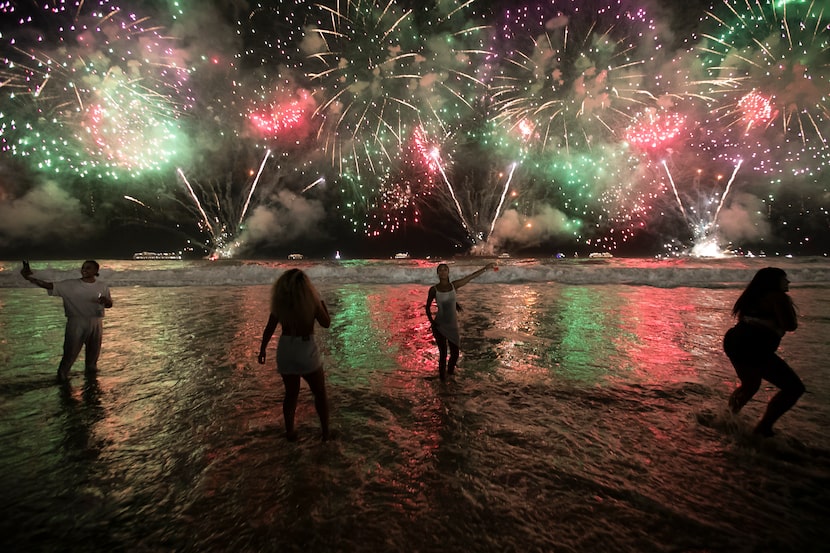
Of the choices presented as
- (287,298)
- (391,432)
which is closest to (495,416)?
(391,432)

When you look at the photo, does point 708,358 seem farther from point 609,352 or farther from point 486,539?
point 486,539

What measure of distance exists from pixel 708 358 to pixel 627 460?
15.7ft

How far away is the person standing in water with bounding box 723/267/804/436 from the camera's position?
399 centimetres

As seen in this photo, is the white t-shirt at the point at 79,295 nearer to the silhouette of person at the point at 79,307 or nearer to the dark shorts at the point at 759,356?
the silhouette of person at the point at 79,307

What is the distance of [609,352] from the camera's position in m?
7.85

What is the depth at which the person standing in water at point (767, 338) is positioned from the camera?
13.1ft

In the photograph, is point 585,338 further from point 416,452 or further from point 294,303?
point 294,303

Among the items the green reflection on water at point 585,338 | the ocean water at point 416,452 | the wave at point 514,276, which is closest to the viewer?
the ocean water at point 416,452

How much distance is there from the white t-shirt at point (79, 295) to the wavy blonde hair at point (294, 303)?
13.1 feet

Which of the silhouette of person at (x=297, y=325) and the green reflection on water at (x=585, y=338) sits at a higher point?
the silhouette of person at (x=297, y=325)

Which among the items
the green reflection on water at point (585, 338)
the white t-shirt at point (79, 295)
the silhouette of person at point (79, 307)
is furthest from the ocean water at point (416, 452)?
the white t-shirt at point (79, 295)

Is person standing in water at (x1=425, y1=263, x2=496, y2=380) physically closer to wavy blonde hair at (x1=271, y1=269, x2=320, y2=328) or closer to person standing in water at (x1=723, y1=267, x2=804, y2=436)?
wavy blonde hair at (x1=271, y1=269, x2=320, y2=328)

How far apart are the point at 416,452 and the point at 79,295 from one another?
5784 millimetres

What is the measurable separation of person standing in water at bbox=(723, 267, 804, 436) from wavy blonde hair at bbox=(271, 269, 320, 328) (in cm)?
430
